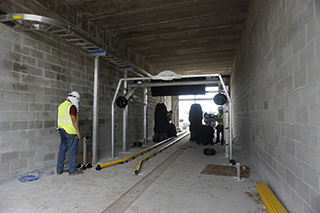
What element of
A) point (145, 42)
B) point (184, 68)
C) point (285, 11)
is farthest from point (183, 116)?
point (285, 11)

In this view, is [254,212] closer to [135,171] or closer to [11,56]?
[135,171]

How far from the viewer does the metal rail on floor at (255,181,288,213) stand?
7.53 ft

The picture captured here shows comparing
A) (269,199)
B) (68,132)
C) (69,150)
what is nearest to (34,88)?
(68,132)

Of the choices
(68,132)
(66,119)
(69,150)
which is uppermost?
(66,119)

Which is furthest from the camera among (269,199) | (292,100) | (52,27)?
(52,27)

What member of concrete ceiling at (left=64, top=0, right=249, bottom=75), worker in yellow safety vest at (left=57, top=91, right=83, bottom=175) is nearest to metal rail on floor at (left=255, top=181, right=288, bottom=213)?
worker in yellow safety vest at (left=57, top=91, right=83, bottom=175)

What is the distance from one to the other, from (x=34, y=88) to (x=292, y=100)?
4.32 metres

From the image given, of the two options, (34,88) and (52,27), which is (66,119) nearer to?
(34,88)

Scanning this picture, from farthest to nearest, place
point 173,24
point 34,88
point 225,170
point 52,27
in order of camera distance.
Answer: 1. point 173,24
2. point 225,170
3. point 34,88
4. point 52,27

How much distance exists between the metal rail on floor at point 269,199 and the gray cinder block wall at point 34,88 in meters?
4.04

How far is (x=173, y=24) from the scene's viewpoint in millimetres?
5746

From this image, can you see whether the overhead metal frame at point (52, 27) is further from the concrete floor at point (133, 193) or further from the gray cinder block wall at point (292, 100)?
the gray cinder block wall at point (292, 100)

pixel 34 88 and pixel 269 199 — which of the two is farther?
pixel 34 88

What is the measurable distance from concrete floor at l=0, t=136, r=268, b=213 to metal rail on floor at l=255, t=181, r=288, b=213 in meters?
0.08
